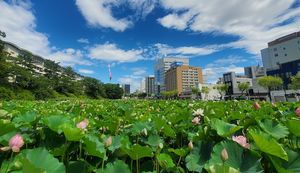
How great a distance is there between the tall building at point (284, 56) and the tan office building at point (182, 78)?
59697mm

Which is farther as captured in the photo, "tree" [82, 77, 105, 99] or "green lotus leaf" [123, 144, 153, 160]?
"tree" [82, 77, 105, 99]

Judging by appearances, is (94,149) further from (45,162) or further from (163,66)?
(163,66)

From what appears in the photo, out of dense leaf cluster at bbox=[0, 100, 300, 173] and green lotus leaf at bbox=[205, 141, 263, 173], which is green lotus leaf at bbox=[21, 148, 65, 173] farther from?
green lotus leaf at bbox=[205, 141, 263, 173]

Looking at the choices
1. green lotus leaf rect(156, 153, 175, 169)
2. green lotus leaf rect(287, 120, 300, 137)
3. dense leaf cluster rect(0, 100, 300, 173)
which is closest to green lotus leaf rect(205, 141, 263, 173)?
dense leaf cluster rect(0, 100, 300, 173)

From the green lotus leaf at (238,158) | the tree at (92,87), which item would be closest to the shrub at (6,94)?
the green lotus leaf at (238,158)

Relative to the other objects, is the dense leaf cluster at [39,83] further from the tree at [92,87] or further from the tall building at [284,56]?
the tall building at [284,56]

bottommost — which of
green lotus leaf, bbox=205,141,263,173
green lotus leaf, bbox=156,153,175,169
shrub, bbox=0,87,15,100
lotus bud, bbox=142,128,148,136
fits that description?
green lotus leaf, bbox=156,153,175,169

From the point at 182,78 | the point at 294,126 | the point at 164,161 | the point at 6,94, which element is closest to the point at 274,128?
the point at 294,126

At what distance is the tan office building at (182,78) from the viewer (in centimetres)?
13312

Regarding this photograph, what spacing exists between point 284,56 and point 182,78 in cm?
7104

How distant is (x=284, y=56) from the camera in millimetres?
65938

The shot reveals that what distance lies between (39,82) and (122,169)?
5556 centimetres

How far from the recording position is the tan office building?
437 feet

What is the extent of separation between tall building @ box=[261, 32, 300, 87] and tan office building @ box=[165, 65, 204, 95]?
196 feet
